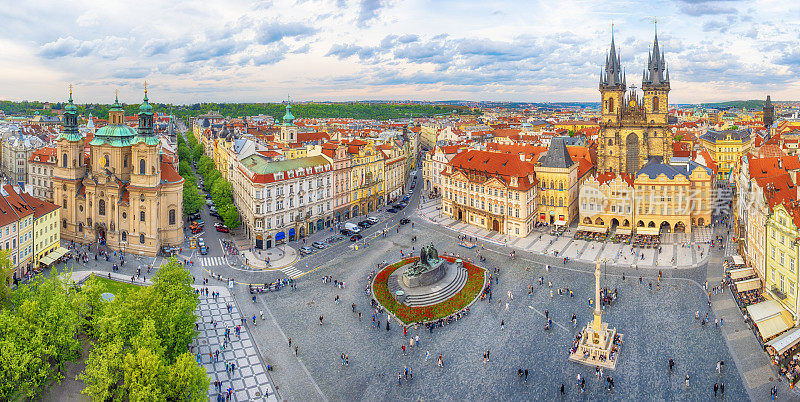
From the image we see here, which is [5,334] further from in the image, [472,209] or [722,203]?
[722,203]

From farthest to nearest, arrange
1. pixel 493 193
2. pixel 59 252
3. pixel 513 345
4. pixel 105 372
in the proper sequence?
pixel 493 193
pixel 59 252
pixel 513 345
pixel 105 372

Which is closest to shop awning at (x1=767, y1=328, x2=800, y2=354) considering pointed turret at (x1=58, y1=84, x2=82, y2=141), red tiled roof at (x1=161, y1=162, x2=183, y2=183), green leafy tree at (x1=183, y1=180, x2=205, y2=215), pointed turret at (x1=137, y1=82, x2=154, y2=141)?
red tiled roof at (x1=161, y1=162, x2=183, y2=183)

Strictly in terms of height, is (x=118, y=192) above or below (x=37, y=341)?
above

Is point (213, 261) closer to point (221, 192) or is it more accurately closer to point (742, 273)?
point (221, 192)

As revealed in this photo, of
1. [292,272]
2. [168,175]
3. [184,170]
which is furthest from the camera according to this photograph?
[184,170]

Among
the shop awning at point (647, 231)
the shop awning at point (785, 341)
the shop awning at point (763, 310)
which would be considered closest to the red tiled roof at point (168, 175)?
the shop awning at point (647, 231)

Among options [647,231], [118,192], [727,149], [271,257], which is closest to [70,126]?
[118,192]

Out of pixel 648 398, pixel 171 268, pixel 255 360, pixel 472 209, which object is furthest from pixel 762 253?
pixel 171 268
